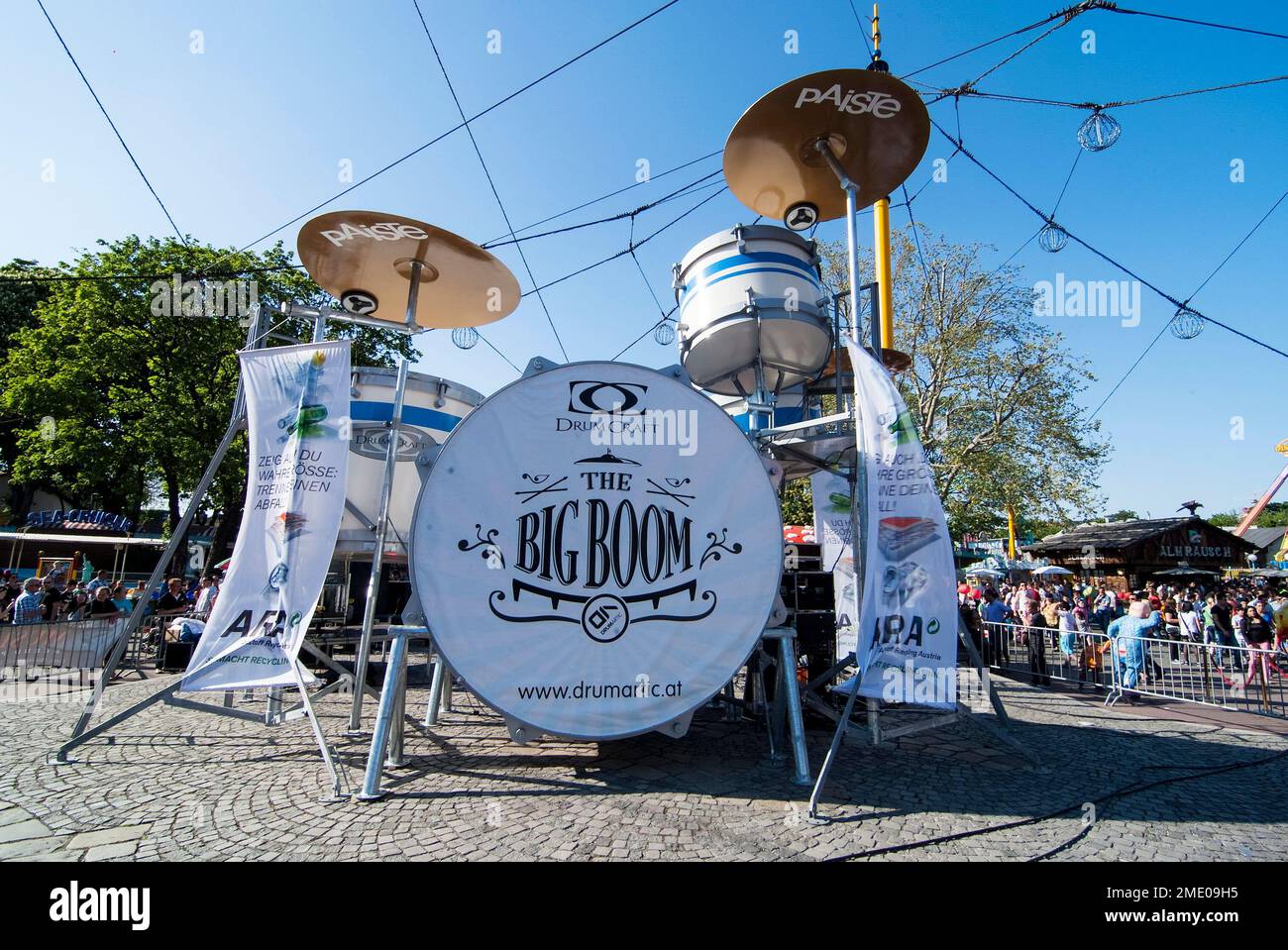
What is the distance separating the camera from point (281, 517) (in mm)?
6082

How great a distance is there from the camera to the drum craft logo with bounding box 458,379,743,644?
5387 mm

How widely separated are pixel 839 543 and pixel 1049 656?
9728 millimetres

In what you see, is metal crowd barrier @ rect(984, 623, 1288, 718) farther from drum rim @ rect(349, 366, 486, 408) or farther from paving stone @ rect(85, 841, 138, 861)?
paving stone @ rect(85, 841, 138, 861)

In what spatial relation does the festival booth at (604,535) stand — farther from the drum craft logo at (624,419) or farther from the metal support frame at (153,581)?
the metal support frame at (153,581)

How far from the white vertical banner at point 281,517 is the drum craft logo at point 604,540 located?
1.76m

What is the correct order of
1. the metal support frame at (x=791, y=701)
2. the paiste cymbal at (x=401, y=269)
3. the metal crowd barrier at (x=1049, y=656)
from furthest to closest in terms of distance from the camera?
1. the metal crowd barrier at (x=1049, y=656)
2. the paiste cymbal at (x=401, y=269)
3. the metal support frame at (x=791, y=701)

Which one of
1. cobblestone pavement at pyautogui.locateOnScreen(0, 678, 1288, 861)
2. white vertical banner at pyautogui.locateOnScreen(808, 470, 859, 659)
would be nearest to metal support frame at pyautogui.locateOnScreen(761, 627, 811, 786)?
cobblestone pavement at pyautogui.locateOnScreen(0, 678, 1288, 861)

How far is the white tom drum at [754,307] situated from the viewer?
24.3 feet

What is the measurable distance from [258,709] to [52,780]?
3.40 metres

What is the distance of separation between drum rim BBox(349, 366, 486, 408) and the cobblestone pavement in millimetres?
5254

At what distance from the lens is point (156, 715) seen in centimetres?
816

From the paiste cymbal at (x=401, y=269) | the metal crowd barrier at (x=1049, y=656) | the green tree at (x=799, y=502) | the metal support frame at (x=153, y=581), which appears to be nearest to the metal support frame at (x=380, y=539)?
the paiste cymbal at (x=401, y=269)

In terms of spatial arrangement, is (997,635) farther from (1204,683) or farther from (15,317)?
(15,317)

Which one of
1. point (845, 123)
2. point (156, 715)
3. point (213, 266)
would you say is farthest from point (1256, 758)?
point (213, 266)
